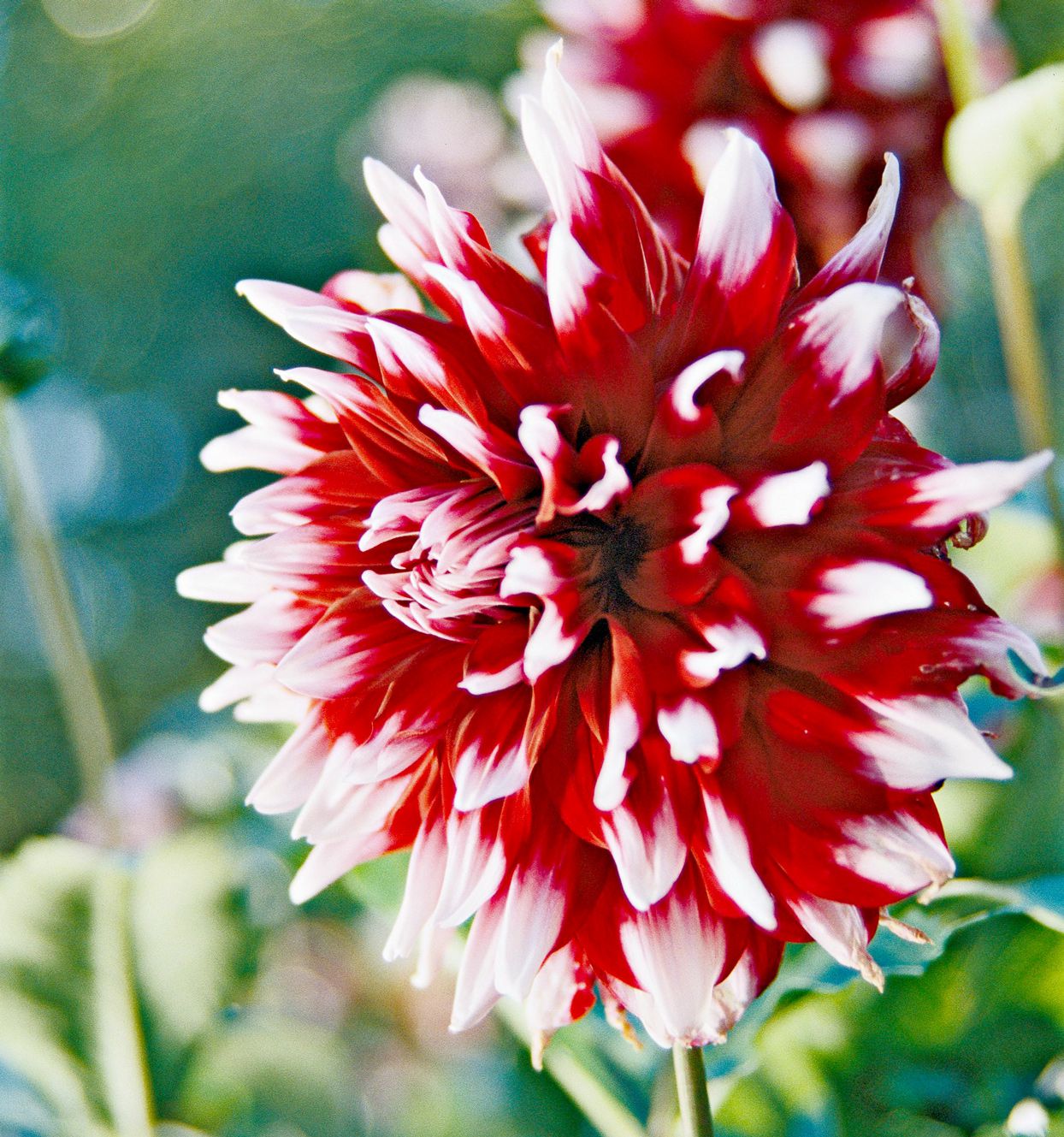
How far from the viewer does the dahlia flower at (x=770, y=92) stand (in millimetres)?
515

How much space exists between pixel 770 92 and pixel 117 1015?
1.77 ft

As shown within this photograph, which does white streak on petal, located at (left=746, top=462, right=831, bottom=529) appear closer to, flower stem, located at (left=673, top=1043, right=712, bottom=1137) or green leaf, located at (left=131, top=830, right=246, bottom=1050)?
flower stem, located at (left=673, top=1043, right=712, bottom=1137)

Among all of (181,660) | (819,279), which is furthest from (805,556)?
(181,660)

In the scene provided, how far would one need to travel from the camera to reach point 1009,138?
45cm

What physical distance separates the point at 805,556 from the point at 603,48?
377 millimetres

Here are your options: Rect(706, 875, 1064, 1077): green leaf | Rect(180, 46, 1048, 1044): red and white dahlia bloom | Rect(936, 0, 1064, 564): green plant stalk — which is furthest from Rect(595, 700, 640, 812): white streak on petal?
Rect(936, 0, 1064, 564): green plant stalk

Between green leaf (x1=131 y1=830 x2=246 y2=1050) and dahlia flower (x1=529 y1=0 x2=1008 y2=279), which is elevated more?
dahlia flower (x1=529 y1=0 x2=1008 y2=279)

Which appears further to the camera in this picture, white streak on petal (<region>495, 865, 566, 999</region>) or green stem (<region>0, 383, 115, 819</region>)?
green stem (<region>0, 383, 115, 819</region>)

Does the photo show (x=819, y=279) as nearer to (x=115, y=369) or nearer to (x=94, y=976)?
(x=94, y=976)

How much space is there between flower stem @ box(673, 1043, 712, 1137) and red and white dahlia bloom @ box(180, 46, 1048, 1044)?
0.06 feet

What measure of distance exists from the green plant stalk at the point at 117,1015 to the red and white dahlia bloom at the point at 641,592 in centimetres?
30

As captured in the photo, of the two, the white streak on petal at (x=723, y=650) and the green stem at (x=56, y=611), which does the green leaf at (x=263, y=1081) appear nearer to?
the green stem at (x=56, y=611)

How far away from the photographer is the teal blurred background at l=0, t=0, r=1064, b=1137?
438mm

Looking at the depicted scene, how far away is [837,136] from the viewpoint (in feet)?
1.70
